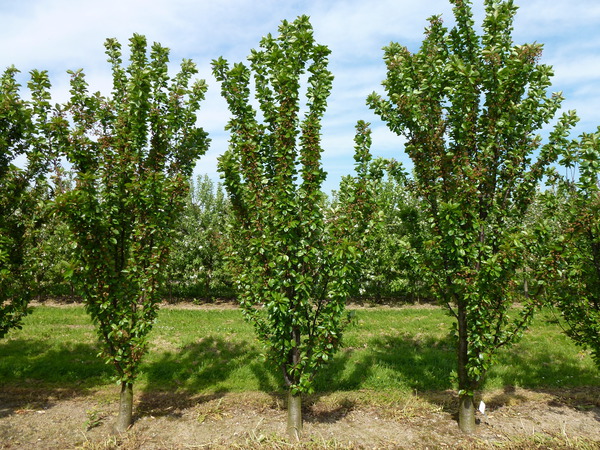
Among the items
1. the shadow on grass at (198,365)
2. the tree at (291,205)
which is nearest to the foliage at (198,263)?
the shadow on grass at (198,365)

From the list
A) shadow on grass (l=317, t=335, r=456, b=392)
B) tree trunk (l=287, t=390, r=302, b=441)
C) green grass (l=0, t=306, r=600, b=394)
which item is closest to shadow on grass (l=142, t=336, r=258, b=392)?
green grass (l=0, t=306, r=600, b=394)

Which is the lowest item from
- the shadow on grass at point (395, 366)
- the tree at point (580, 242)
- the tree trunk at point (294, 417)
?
the shadow on grass at point (395, 366)

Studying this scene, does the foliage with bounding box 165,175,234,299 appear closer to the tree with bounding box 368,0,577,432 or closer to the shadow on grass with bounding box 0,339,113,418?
the shadow on grass with bounding box 0,339,113,418

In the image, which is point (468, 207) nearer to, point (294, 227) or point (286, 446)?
point (294, 227)

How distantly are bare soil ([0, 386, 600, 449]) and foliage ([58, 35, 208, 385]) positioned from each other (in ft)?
4.62

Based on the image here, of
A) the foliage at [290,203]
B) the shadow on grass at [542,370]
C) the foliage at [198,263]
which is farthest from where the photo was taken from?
the foliage at [198,263]

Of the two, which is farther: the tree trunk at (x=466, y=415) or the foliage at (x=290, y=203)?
the tree trunk at (x=466, y=415)

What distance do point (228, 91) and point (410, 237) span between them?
4.31 meters

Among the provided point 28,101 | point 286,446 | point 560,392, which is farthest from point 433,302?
point 28,101

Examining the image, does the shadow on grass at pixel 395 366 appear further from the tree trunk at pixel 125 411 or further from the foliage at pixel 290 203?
the tree trunk at pixel 125 411

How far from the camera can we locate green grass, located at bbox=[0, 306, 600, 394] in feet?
30.4

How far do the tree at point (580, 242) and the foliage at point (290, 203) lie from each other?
10.9 ft

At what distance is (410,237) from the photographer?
7.59 metres

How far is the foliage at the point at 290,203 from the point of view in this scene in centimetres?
610
